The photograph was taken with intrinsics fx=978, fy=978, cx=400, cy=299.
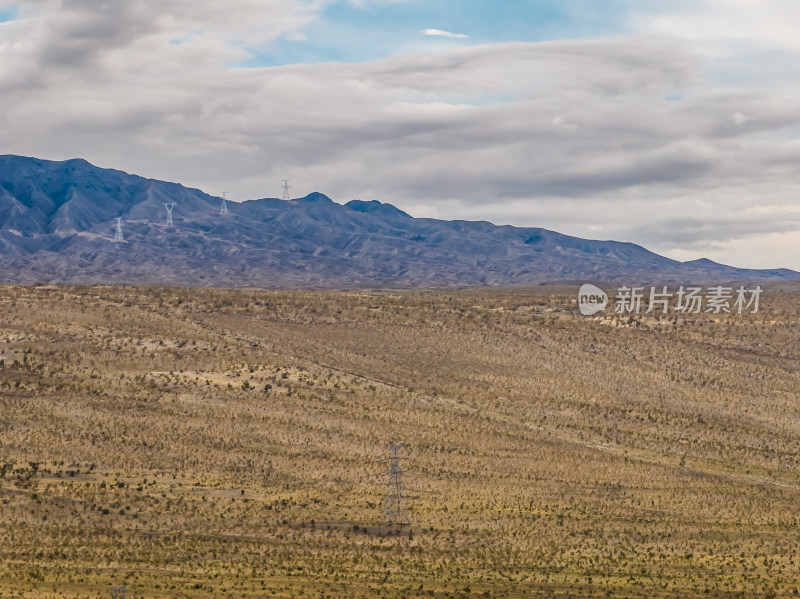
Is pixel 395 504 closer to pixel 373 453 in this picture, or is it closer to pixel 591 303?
pixel 373 453

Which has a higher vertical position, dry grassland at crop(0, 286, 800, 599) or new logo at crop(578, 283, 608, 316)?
new logo at crop(578, 283, 608, 316)

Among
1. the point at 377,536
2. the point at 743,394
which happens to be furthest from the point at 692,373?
the point at 377,536

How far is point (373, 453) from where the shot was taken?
54.2 metres

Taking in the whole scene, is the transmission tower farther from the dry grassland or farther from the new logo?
the new logo

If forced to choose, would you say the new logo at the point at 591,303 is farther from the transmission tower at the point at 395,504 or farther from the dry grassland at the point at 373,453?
the transmission tower at the point at 395,504

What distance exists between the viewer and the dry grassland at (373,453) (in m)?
34.1

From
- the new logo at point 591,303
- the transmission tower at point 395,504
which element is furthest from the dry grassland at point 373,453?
the new logo at point 591,303

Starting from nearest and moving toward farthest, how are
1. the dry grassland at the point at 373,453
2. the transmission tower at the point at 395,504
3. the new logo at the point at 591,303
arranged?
the dry grassland at the point at 373,453, the transmission tower at the point at 395,504, the new logo at the point at 591,303

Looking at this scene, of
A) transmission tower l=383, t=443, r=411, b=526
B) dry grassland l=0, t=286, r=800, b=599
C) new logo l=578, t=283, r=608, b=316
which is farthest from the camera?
new logo l=578, t=283, r=608, b=316

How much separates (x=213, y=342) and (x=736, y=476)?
1659 inches

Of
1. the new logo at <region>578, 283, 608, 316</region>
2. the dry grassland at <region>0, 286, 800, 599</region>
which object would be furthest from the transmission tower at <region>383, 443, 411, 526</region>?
the new logo at <region>578, 283, 608, 316</region>

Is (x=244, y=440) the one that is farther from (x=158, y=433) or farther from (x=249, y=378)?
(x=249, y=378)

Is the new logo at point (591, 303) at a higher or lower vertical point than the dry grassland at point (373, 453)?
higher

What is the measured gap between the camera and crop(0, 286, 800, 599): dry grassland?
3412 cm
